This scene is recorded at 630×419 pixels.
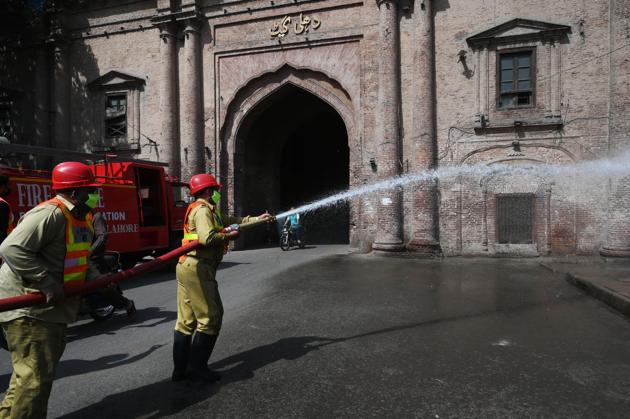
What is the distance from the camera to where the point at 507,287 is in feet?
28.6

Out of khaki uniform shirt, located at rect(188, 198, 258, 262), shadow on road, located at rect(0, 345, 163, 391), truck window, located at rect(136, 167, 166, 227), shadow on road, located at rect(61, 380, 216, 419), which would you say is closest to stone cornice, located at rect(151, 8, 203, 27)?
truck window, located at rect(136, 167, 166, 227)

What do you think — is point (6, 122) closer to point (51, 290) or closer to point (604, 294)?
point (51, 290)

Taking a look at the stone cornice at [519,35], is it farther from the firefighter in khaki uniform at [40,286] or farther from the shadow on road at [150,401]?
the firefighter in khaki uniform at [40,286]

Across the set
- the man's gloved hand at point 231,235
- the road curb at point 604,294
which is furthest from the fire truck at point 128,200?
the road curb at point 604,294

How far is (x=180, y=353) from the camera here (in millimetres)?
4031

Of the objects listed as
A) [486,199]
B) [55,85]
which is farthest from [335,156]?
[55,85]

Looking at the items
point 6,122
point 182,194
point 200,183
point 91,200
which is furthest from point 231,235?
point 6,122

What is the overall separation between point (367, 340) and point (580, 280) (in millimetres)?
5847

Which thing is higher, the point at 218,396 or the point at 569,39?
the point at 569,39

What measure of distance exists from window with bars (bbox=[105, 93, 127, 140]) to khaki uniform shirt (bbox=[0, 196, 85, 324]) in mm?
16701

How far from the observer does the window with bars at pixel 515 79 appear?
13.4 m

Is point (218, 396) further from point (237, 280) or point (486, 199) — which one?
point (486, 199)

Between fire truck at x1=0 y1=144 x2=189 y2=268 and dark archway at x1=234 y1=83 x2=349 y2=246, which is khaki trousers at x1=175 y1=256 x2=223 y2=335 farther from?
A: dark archway at x1=234 y1=83 x2=349 y2=246

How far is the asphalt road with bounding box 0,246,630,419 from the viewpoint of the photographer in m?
3.60
